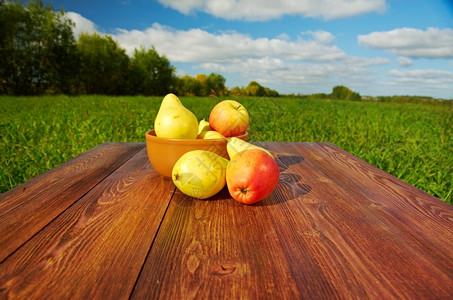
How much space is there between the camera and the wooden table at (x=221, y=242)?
492 mm

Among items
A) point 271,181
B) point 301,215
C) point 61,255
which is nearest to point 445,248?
point 301,215

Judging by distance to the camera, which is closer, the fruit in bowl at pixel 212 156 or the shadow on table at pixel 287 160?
the fruit in bowl at pixel 212 156

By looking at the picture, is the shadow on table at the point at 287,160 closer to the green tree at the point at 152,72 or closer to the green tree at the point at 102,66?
the green tree at the point at 102,66

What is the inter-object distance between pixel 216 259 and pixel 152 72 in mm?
36931

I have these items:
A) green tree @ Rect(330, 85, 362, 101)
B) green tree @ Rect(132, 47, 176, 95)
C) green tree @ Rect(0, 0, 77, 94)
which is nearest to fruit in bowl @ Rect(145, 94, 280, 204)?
green tree @ Rect(330, 85, 362, 101)

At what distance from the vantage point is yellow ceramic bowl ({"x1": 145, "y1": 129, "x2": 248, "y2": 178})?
983 mm

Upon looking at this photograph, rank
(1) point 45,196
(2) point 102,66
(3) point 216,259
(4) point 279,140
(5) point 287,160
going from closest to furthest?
1. (3) point 216,259
2. (1) point 45,196
3. (5) point 287,160
4. (4) point 279,140
5. (2) point 102,66

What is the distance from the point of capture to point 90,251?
0.59 metres

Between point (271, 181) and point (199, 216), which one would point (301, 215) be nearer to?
point (271, 181)

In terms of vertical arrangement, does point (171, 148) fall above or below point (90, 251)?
above

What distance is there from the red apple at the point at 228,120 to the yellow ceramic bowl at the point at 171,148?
0.12m

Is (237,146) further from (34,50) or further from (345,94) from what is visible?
(34,50)

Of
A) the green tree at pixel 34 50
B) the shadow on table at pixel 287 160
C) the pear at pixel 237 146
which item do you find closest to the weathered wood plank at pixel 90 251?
the pear at pixel 237 146

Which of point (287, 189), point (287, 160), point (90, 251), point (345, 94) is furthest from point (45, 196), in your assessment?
point (345, 94)
